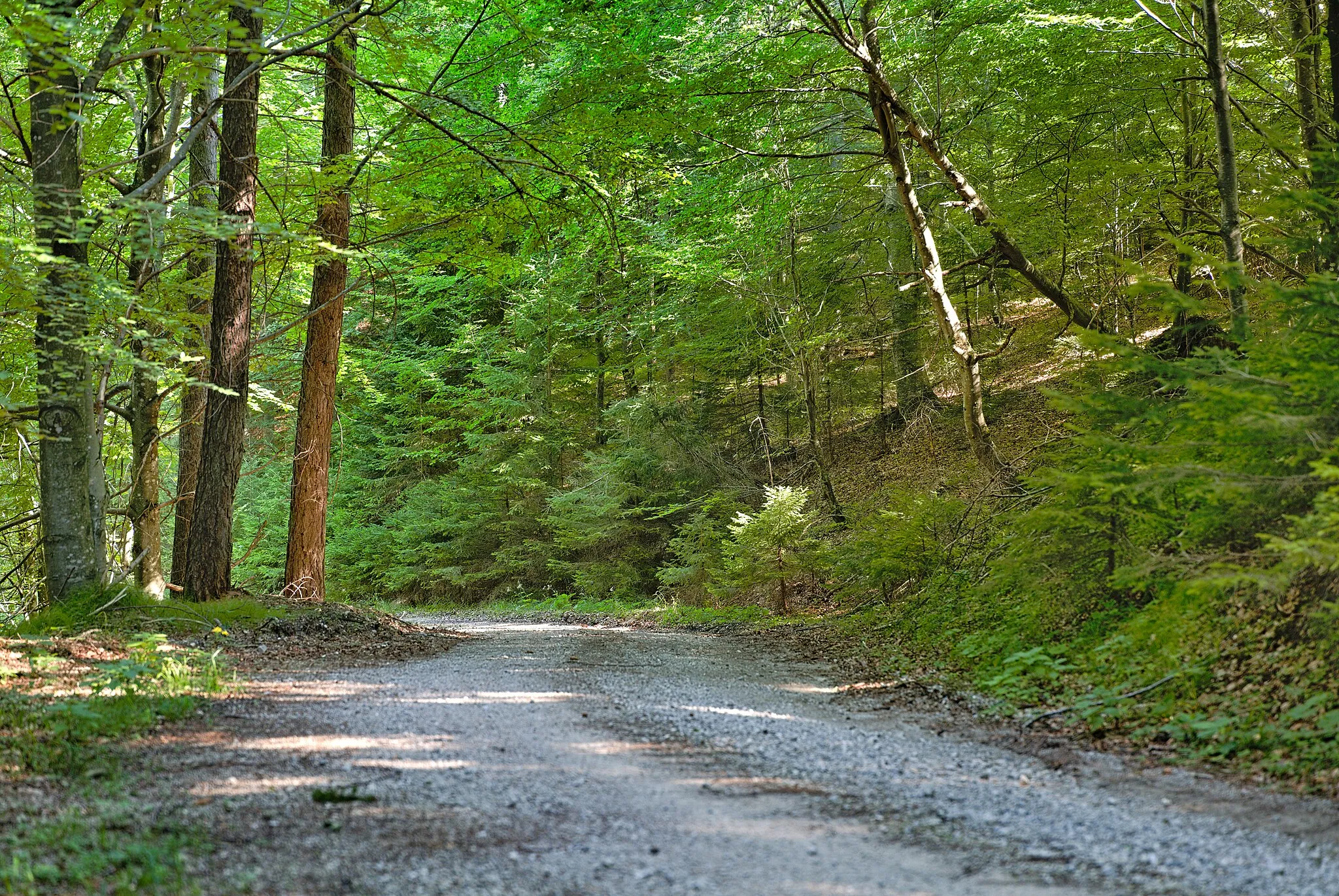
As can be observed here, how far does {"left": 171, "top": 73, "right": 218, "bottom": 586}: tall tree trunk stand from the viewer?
11.6m

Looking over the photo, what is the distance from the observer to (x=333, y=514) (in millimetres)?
25391

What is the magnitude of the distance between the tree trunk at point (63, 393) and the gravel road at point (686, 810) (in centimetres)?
326

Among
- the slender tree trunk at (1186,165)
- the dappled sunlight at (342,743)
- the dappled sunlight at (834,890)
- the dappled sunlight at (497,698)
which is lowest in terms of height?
the dappled sunlight at (497,698)

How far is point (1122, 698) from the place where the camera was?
237 inches

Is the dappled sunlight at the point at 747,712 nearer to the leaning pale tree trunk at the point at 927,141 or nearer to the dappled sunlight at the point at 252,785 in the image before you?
the dappled sunlight at the point at 252,785

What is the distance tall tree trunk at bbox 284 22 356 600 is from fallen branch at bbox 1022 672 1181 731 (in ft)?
30.9

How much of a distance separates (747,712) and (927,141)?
8.18 m

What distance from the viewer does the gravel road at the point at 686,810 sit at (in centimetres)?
313

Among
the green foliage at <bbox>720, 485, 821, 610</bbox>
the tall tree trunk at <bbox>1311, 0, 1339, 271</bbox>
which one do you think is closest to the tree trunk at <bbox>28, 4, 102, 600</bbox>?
the green foliage at <bbox>720, 485, 821, 610</bbox>

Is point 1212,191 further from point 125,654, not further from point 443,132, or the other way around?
point 125,654

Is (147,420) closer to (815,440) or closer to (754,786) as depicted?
(815,440)

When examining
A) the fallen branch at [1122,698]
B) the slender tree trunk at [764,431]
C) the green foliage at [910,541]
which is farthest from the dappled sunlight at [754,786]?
the slender tree trunk at [764,431]

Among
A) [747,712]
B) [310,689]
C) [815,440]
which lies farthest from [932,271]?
[310,689]

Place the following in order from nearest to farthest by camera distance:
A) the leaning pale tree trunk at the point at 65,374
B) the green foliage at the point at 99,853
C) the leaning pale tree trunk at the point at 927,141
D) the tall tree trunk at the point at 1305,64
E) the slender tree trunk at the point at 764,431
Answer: the green foliage at the point at 99,853 < the leaning pale tree trunk at the point at 65,374 < the tall tree trunk at the point at 1305,64 < the leaning pale tree trunk at the point at 927,141 < the slender tree trunk at the point at 764,431
